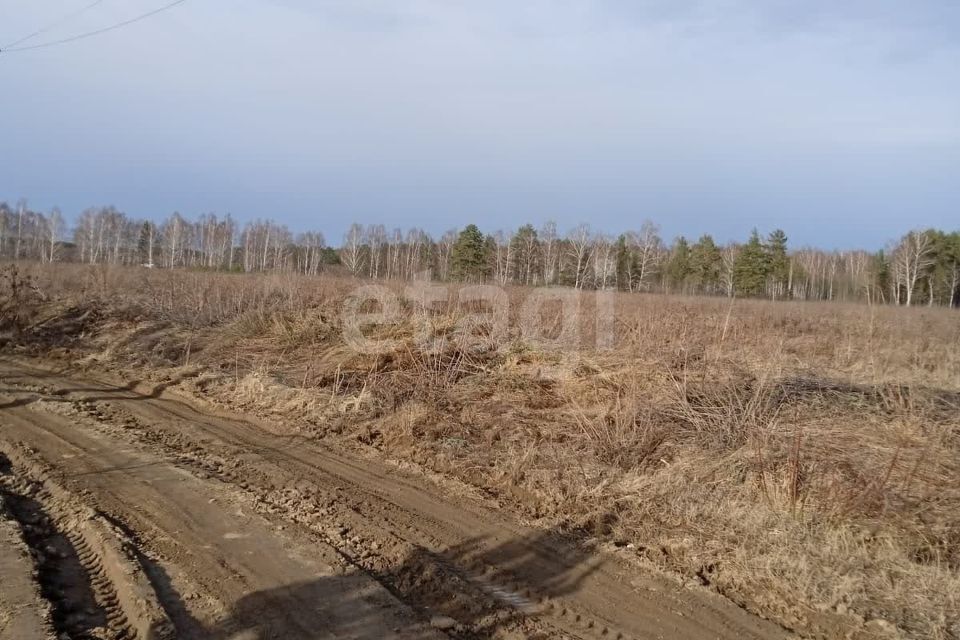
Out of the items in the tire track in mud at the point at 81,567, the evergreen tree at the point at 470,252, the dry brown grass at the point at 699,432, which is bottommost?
the tire track in mud at the point at 81,567

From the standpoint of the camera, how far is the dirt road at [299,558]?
12.7ft

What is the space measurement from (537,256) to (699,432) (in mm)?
44215

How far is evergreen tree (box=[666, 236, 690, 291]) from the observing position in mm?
46688

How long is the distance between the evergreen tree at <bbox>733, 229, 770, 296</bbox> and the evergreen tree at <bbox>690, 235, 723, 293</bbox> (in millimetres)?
1604

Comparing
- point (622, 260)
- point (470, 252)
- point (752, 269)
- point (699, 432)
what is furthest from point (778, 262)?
point (699, 432)

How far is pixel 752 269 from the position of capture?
1777 inches

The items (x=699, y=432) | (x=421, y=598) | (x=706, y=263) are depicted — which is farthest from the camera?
(x=706, y=263)

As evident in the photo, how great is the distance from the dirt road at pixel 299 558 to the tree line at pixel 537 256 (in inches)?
460

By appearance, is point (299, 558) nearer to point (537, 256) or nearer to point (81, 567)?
point (81, 567)

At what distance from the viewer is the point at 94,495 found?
18.6ft

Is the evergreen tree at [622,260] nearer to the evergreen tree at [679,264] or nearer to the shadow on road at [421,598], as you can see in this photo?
the evergreen tree at [679,264]

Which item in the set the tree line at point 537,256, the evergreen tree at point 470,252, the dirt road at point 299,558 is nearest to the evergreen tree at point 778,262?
the tree line at point 537,256

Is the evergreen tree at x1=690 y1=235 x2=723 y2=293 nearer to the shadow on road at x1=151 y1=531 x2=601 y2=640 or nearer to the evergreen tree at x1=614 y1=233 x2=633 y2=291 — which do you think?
the evergreen tree at x1=614 y1=233 x2=633 y2=291

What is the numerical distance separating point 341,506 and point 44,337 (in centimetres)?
1310
